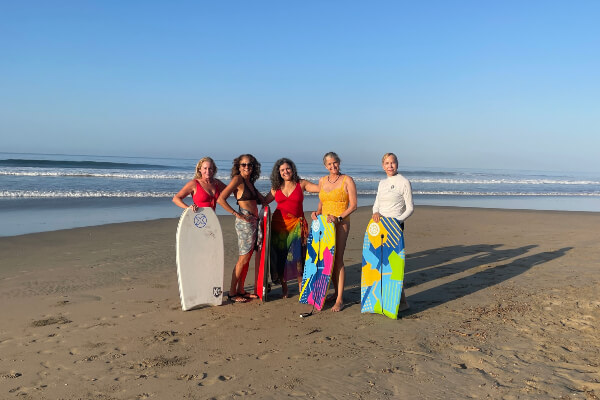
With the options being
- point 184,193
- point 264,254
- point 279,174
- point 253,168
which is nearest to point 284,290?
point 264,254

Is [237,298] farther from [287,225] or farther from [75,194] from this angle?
[75,194]

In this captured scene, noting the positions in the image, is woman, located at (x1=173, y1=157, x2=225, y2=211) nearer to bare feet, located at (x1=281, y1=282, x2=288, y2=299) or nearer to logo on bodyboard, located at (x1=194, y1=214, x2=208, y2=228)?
logo on bodyboard, located at (x1=194, y1=214, x2=208, y2=228)

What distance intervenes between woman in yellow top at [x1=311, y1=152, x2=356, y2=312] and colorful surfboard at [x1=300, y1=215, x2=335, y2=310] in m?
0.10

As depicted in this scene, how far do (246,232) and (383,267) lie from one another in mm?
1590

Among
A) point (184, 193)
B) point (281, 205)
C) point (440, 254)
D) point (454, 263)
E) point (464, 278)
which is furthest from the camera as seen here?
point (440, 254)

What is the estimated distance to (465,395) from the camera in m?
3.18

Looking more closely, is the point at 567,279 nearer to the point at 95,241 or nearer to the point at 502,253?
the point at 502,253

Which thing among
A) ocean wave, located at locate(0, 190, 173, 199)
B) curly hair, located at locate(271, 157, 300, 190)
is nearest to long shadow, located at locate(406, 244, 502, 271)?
curly hair, located at locate(271, 157, 300, 190)

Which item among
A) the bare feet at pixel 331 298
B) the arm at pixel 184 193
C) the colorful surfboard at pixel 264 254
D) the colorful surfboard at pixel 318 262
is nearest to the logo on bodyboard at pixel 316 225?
the colorful surfboard at pixel 318 262

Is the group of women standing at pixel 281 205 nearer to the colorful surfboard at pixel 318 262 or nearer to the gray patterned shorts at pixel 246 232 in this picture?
the gray patterned shorts at pixel 246 232

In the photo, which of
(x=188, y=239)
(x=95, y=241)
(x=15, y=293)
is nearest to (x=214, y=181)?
(x=188, y=239)

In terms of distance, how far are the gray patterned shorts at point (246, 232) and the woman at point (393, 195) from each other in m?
1.40

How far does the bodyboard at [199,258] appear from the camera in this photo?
513cm

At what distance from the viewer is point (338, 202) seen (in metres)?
5.12
